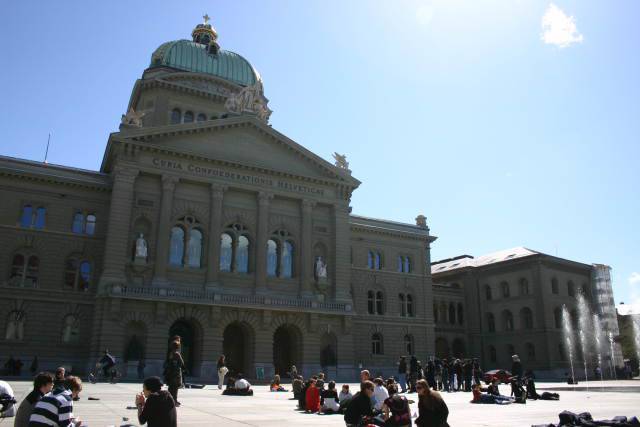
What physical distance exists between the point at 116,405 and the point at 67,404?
1046 centimetres

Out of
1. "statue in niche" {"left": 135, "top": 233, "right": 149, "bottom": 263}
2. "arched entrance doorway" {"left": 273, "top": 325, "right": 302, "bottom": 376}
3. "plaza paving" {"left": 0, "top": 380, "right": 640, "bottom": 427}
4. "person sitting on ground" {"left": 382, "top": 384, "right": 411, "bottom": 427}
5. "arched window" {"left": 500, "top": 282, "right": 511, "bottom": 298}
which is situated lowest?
"plaza paving" {"left": 0, "top": 380, "right": 640, "bottom": 427}

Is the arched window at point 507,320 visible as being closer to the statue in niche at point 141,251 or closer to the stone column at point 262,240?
the stone column at point 262,240

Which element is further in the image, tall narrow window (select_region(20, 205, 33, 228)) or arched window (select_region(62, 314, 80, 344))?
tall narrow window (select_region(20, 205, 33, 228))

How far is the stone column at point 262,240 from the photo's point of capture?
44625 millimetres

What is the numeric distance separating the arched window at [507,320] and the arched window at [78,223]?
46352 mm

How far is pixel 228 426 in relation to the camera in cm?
1375

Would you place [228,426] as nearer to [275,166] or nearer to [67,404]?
[67,404]

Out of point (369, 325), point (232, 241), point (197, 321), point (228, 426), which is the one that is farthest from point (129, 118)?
point (228, 426)

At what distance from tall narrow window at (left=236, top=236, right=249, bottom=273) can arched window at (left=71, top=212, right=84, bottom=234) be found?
38.5ft

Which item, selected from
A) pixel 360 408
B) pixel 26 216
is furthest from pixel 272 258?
pixel 360 408

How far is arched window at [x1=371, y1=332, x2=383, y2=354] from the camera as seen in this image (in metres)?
54.1

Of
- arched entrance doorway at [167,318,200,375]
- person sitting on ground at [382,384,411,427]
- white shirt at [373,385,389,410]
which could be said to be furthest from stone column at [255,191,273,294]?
person sitting on ground at [382,384,411,427]

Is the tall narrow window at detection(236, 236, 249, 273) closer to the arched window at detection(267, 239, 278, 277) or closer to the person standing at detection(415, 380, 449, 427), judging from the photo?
the arched window at detection(267, 239, 278, 277)

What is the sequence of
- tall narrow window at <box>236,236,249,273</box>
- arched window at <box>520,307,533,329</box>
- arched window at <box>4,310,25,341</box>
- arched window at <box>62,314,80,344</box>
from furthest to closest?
arched window at <box>520,307,533,329</box>, tall narrow window at <box>236,236,249,273</box>, arched window at <box>62,314,80,344</box>, arched window at <box>4,310,25,341</box>
